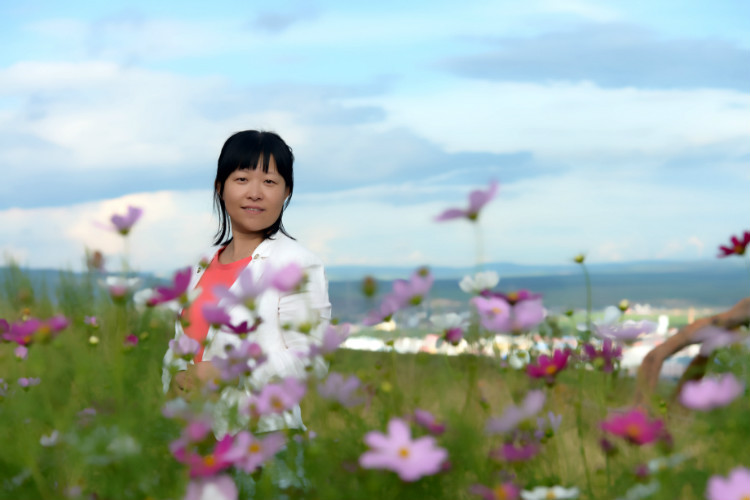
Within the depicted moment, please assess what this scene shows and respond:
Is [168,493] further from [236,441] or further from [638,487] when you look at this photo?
[638,487]

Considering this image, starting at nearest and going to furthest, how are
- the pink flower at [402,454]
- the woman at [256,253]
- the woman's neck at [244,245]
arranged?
the pink flower at [402,454] → the woman at [256,253] → the woman's neck at [244,245]

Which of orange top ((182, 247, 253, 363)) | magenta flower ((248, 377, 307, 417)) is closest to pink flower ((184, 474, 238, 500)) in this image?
magenta flower ((248, 377, 307, 417))

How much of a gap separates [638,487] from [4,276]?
17.0ft

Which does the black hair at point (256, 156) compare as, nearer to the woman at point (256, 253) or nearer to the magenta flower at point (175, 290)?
the woman at point (256, 253)

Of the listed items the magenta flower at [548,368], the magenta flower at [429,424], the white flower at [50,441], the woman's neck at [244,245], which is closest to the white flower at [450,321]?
the magenta flower at [548,368]

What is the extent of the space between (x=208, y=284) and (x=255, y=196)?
1.28 ft

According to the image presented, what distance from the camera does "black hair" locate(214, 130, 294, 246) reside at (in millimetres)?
2754

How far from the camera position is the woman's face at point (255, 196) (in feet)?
8.85

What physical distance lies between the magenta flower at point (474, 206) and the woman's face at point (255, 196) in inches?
51.6

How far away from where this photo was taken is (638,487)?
1.28m

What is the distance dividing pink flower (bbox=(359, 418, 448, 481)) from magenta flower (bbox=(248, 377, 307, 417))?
18cm

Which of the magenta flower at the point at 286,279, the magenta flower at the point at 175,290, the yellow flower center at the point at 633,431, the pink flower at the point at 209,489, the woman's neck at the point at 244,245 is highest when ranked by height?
the magenta flower at the point at 286,279

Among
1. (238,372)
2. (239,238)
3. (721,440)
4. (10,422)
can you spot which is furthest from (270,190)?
(721,440)

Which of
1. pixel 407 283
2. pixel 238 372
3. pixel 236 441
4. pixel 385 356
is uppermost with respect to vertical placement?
pixel 407 283
